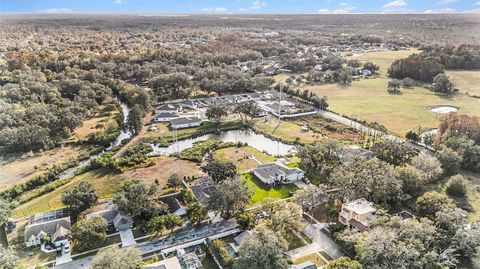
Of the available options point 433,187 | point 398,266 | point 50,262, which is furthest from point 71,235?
point 433,187

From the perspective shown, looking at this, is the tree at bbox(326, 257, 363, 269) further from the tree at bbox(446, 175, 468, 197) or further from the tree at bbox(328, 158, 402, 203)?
the tree at bbox(446, 175, 468, 197)

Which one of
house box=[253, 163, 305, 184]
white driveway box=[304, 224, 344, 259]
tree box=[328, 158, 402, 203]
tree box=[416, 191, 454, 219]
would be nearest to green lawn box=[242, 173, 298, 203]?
house box=[253, 163, 305, 184]

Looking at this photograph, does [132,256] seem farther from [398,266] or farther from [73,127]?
[73,127]

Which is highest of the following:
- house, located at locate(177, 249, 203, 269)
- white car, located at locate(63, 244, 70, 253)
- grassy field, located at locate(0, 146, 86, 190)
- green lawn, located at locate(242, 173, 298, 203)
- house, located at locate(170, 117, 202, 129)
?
house, located at locate(170, 117, 202, 129)

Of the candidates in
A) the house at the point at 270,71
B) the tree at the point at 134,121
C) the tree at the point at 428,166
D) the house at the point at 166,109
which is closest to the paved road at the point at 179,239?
the tree at the point at 428,166

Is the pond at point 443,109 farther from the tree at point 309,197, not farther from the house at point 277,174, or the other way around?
the tree at point 309,197

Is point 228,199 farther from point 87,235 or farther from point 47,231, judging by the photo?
point 47,231

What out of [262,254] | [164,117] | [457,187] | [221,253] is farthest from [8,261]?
[457,187]
